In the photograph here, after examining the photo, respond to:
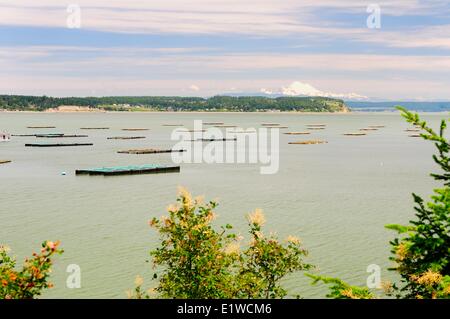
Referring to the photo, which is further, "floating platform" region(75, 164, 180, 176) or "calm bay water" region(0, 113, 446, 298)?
"floating platform" region(75, 164, 180, 176)

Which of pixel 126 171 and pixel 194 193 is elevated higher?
pixel 126 171

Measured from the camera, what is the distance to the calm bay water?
4909 centimetres

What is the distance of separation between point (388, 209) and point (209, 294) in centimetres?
6030

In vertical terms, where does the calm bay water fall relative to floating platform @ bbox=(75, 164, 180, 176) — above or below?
below

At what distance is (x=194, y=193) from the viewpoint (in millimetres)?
96000

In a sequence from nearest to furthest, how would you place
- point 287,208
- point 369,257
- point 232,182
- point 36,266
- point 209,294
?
point 36,266, point 209,294, point 369,257, point 287,208, point 232,182

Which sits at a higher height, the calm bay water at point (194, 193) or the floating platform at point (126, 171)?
the floating platform at point (126, 171)

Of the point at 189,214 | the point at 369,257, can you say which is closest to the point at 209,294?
the point at 189,214

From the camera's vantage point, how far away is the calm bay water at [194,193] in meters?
49.1
